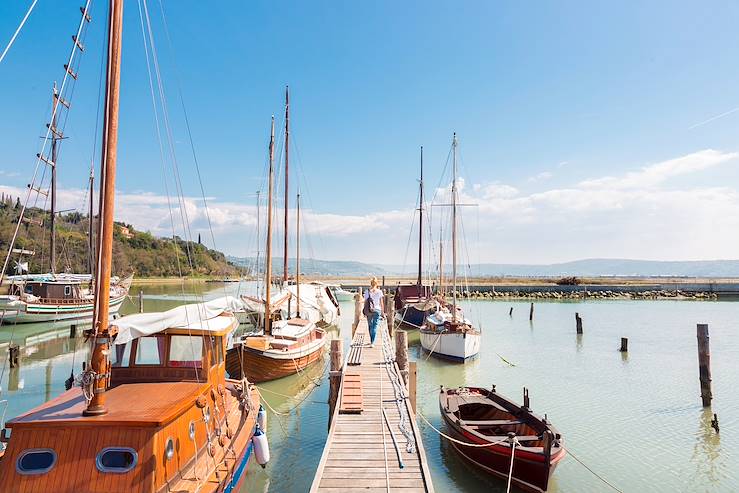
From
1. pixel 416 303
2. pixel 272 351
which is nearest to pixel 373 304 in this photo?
pixel 272 351

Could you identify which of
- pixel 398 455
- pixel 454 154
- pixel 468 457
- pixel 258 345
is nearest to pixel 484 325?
pixel 454 154

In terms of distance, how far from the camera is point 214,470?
8117mm

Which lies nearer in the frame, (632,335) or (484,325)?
(632,335)

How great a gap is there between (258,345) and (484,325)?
29.0 meters

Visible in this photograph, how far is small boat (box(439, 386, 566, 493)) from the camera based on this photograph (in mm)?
10133

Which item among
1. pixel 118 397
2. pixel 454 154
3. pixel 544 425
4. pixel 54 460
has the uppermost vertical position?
pixel 454 154

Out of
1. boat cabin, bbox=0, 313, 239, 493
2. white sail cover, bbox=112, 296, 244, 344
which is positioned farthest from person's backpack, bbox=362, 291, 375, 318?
boat cabin, bbox=0, 313, 239, 493

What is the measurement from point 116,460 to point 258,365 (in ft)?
42.5

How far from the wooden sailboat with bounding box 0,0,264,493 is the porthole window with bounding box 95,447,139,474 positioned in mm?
14

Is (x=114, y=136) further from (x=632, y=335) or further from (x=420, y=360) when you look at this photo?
(x=632, y=335)

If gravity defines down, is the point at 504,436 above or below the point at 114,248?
below

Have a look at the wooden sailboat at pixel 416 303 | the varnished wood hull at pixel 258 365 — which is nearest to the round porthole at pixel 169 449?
the varnished wood hull at pixel 258 365

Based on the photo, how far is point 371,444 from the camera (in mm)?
8930

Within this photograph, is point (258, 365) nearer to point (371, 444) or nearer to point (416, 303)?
point (371, 444)
